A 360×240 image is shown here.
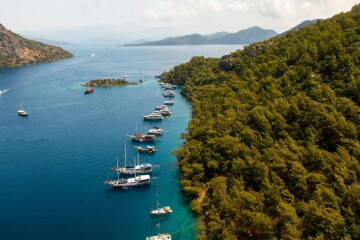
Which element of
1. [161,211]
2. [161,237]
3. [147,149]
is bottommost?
[161,237]

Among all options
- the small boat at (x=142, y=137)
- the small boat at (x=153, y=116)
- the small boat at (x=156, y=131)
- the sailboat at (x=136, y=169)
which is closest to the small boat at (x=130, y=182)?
the sailboat at (x=136, y=169)

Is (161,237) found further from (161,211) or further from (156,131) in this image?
(156,131)

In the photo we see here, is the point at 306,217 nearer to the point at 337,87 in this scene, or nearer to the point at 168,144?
the point at 337,87

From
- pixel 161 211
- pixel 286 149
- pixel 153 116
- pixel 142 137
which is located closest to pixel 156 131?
pixel 142 137

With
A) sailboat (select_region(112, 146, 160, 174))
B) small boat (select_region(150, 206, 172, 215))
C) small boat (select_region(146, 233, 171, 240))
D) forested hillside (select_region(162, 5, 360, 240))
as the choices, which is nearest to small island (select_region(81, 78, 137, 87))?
forested hillside (select_region(162, 5, 360, 240))

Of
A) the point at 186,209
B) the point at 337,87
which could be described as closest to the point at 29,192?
the point at 186,209

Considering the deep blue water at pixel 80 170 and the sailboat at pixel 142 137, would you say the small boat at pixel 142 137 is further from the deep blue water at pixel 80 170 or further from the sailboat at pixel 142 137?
the deep blue water at pixel 80 170
